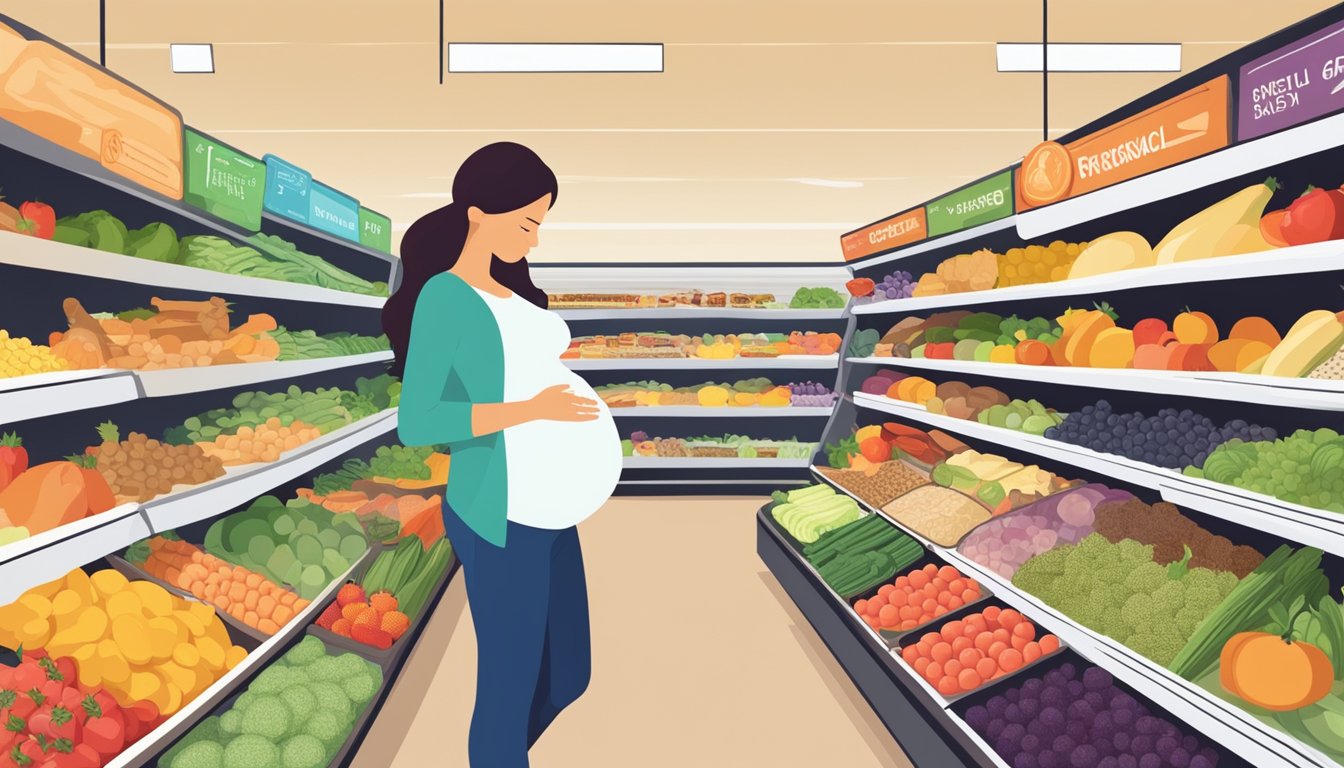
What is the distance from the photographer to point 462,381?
199 centimetres

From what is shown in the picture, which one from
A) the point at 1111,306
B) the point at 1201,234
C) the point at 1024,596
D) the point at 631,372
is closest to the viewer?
the point at 1201,234

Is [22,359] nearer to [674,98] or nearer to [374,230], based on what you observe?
[374,230]

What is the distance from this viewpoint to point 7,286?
2.95 meters

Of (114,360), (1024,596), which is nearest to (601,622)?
(1024,596)

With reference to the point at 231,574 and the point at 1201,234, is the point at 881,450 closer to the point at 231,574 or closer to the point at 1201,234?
the point at 1201,234

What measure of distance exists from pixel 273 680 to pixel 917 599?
8.77 ft

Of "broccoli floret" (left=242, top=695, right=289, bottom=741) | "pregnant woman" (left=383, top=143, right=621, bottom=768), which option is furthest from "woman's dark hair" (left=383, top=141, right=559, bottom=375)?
"broccoli floret" (left=242, top=695, right=289, bottom=741)

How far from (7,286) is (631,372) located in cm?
571

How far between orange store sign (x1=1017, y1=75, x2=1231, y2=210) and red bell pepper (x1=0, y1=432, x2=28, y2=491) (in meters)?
4.05

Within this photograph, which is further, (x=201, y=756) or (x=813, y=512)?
(x=813, y=512)

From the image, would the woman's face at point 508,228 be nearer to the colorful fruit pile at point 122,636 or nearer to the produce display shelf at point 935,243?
the colorful fruit pile at point 122,636

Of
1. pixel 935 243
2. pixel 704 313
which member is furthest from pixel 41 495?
pixel 704 313

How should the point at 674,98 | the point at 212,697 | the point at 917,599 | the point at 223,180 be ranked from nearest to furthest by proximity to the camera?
1. the point at 212,697
2. the point at 917,599
3. the point at 223,180
4. the point at 674,98

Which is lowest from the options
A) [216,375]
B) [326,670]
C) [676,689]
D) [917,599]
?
[676,689]
